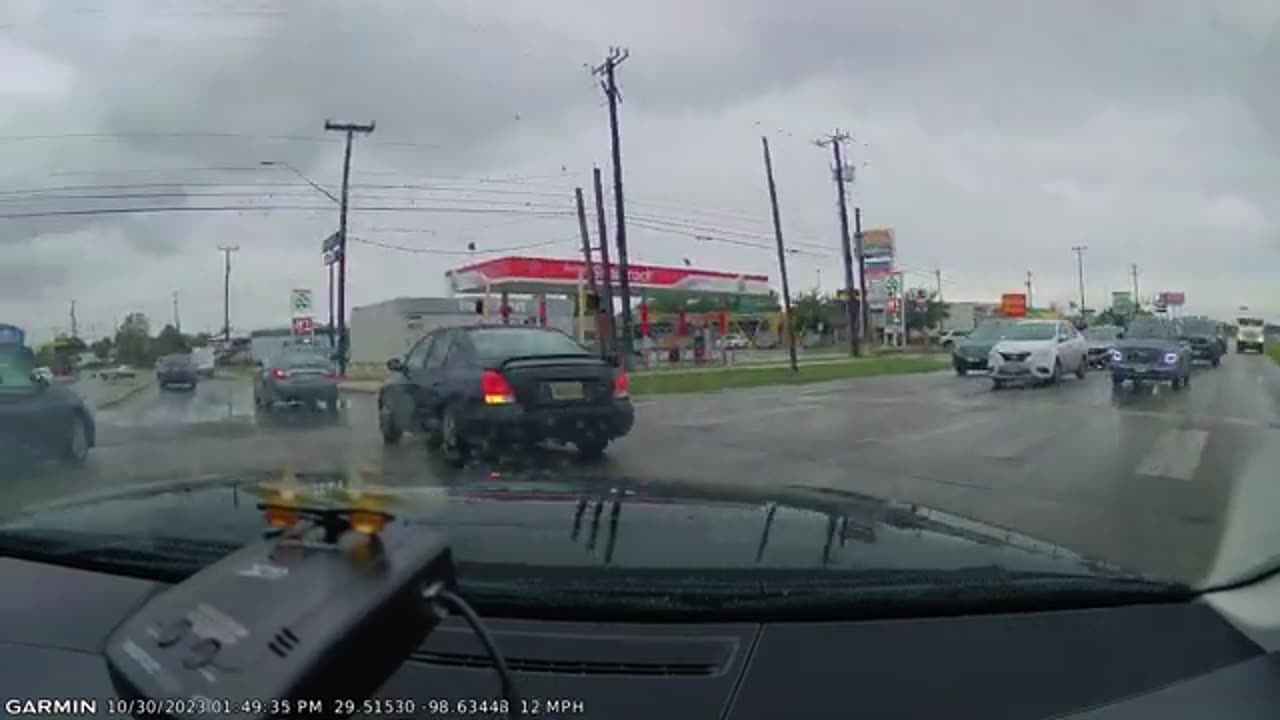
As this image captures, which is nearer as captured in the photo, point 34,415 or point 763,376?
point 34,415

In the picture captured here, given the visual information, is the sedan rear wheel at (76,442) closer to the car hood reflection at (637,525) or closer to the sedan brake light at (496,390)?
the sedan brake light at (496,390)

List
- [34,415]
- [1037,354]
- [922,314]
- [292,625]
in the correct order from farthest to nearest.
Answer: [922,314]
[1037,354]
[34,415]
[292,625]

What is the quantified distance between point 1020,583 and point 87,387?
837 cm

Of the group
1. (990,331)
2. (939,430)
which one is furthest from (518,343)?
(990,331)

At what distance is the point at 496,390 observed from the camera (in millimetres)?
9500

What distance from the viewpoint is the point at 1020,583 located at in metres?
2.60

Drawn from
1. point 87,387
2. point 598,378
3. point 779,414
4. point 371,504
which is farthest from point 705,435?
point 371,504

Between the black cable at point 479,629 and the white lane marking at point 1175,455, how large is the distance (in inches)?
266

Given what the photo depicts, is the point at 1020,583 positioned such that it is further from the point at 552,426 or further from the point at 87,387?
the point at 87,387

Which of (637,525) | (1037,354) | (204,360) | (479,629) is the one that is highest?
(204,360)

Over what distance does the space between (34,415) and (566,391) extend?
158 inches

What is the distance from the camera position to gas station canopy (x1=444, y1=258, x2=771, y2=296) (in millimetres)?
15414

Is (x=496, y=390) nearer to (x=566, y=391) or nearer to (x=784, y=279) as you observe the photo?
(x=566, y=391)

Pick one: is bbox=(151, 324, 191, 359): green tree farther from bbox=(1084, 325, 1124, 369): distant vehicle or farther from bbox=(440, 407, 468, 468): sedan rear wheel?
bbox=(1084, 325, 1124, 369): distant vehicle
